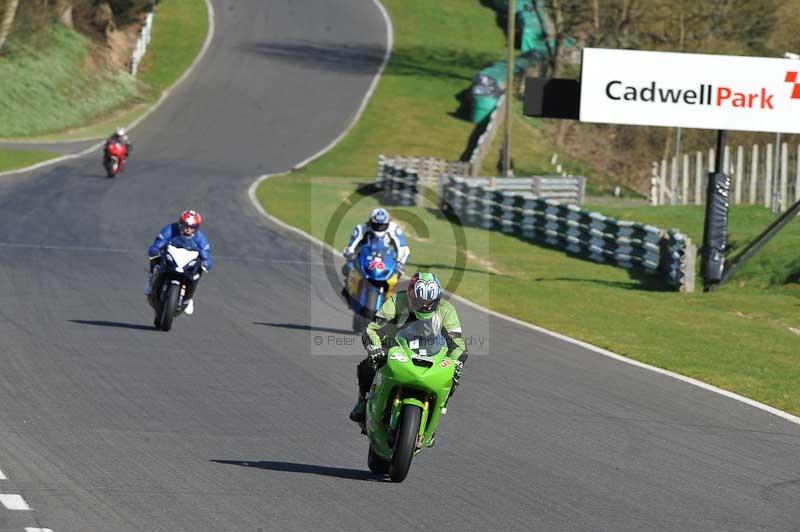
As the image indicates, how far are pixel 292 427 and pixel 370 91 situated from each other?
50156 millimetres

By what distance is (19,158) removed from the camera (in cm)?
4156

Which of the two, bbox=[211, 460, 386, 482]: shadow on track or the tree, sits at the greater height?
the tree

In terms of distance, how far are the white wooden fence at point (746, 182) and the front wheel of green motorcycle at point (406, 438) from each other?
21.4m

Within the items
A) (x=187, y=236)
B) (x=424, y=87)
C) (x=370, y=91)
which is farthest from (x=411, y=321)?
(x=424, y=87)

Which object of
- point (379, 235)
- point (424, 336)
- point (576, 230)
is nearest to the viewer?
point (424, 336)

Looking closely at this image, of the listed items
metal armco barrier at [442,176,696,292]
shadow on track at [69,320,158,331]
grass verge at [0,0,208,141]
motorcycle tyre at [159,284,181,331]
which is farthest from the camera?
grass verge at [0,0,208,141]

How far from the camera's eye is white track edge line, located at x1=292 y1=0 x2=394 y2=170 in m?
50.7

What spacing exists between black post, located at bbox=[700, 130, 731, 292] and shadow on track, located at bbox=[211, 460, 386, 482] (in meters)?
17.4

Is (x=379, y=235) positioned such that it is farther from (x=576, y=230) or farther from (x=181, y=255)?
(x=576, y=230)

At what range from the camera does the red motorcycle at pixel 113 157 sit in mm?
39156

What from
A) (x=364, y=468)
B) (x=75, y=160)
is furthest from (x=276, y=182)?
(x=364, y=468)

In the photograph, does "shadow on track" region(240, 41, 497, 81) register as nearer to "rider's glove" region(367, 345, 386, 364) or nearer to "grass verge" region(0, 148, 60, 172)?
"grass verge" region(0, 148, 60, 172)

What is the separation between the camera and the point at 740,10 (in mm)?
56719

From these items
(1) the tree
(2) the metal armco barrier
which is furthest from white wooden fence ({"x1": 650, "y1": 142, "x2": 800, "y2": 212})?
(1) the tree
